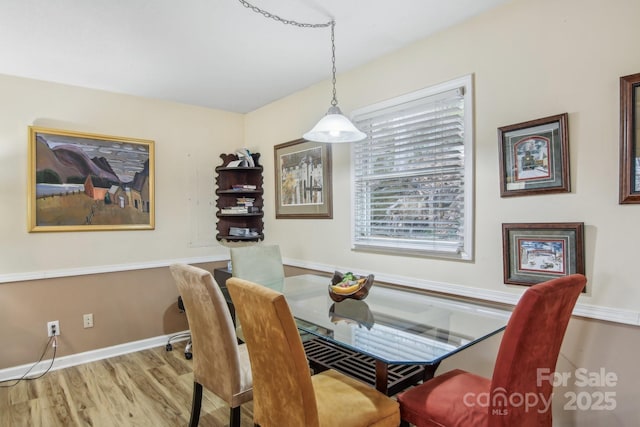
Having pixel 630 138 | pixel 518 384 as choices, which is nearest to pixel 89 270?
pixel 518 384

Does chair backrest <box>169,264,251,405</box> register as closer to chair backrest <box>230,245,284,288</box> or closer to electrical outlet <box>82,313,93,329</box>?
chair backrest <box>230,245,284,288</box>

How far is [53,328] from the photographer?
9.79ft

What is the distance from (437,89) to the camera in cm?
225

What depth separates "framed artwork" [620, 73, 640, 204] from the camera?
1.53 meters

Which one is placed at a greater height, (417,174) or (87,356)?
(417,174)

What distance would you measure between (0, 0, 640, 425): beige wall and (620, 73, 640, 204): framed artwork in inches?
1.6

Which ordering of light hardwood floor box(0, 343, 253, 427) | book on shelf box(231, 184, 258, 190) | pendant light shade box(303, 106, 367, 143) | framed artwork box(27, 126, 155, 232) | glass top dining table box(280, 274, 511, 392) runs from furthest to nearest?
book on shelf box(231, 184, 258, 190) < framed artwork box(27, 126, 155, 232) < light hardwood floor box(0, 343, 253, 427) < pendant light shade box(303, 106, 367, 143) < glass top dining table box(280, 274, 511, 392)

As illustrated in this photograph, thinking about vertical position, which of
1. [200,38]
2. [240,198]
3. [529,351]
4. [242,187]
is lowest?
[529,351]

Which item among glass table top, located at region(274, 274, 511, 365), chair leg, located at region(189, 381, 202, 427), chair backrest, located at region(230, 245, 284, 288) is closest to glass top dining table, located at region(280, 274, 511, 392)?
glass table top, located at region(274, 274, 511, 365)

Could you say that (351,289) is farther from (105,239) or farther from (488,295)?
(105,239)

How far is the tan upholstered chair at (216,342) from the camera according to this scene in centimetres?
170

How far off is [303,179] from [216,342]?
182cm

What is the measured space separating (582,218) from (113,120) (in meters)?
3.53

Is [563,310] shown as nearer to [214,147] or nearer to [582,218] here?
[582,218]
